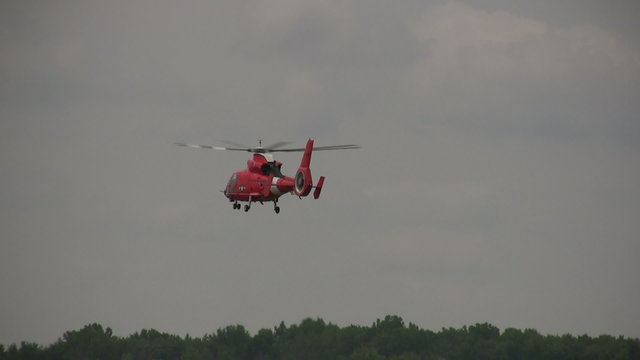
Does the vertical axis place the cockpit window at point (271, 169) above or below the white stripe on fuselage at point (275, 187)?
above

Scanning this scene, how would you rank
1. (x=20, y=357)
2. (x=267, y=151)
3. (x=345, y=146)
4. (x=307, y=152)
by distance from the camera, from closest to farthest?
1. (x=345, y=146)
2. (x=307, y=152)
3. (x=267, y=151)
4. (x=20, y=357)

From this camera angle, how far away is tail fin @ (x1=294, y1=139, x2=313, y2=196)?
113812mm

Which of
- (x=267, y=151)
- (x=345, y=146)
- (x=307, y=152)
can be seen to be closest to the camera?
(x=345, y=146)

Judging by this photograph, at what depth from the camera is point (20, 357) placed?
653 ft

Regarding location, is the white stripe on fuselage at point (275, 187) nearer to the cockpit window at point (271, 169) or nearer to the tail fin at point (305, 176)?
the cockpit window at point (271, 169)

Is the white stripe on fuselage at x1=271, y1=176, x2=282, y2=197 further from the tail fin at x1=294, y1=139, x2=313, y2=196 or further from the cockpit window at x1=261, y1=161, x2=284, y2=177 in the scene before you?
the tail fin at x1=294, y1=139, x2=313, y2=196

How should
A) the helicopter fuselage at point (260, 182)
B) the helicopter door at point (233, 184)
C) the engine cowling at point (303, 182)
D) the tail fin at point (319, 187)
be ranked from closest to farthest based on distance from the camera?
the tail fin at point (319, 187), the engine cowling at point (303, 182), the helicopter fuselage at point (260, 182), the helicopter door at point (233, 184)

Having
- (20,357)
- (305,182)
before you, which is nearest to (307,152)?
(305,182)

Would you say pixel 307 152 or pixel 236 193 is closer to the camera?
pixel 307 152

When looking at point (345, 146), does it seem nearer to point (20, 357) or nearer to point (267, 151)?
point (267, 151)

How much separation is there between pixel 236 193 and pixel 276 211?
7.56 m

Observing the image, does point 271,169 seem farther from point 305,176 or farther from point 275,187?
point 305,176

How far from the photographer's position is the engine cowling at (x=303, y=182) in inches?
4481

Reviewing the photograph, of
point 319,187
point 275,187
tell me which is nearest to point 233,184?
point 275,187
